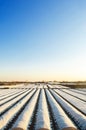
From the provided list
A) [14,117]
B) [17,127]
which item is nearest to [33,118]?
[14,117]

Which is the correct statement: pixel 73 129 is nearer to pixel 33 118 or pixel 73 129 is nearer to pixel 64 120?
pixel 64 120

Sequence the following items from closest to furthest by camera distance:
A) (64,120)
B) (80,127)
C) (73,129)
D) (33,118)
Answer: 1. (73,129)
2. (80,127)
3. (64,120)
4. (33,118)

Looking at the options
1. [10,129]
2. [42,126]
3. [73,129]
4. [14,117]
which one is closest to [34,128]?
[42,126]

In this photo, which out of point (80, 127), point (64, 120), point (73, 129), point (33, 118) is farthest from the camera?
point (33, 118)

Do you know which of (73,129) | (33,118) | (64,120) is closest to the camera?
(73,129)

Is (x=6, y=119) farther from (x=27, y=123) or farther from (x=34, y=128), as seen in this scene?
(x=34, y=128)

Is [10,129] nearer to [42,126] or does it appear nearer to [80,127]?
[42,126]

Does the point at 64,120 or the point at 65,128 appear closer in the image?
the point at 65,128

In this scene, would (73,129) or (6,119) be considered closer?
(73,129)
